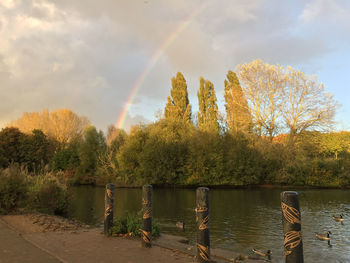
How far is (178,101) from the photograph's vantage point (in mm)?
52969

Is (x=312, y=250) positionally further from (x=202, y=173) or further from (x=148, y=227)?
(x=202, y=173)

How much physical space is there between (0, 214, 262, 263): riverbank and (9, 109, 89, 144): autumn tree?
187 ft

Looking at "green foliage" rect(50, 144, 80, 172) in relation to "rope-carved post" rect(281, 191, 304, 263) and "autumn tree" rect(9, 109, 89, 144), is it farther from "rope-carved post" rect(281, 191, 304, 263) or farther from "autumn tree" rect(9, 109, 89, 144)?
"rope-carved post" rect(281, 191, 304, 263)

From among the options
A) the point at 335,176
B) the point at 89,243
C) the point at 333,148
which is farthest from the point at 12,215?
the point at 333,148

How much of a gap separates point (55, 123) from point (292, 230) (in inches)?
2554

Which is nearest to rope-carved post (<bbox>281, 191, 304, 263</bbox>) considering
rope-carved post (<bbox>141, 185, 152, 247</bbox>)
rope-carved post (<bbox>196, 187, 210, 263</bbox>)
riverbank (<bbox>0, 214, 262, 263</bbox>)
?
rope-carved post (<bbox>196, 187, 210, 263</bbox>)

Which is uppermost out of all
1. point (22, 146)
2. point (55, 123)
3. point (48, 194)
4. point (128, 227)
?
point (55, 123)

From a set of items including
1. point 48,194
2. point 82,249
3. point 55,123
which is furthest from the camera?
point 55,123

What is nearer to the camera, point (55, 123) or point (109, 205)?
point (109, 205)

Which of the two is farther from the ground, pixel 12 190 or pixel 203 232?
pixel 12 190

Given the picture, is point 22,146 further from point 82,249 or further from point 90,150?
point 82,249

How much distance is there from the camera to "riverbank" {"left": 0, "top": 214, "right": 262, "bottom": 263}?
19.5ft

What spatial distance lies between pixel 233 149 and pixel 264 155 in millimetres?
4019

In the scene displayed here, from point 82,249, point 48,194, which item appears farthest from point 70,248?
point 48,194
